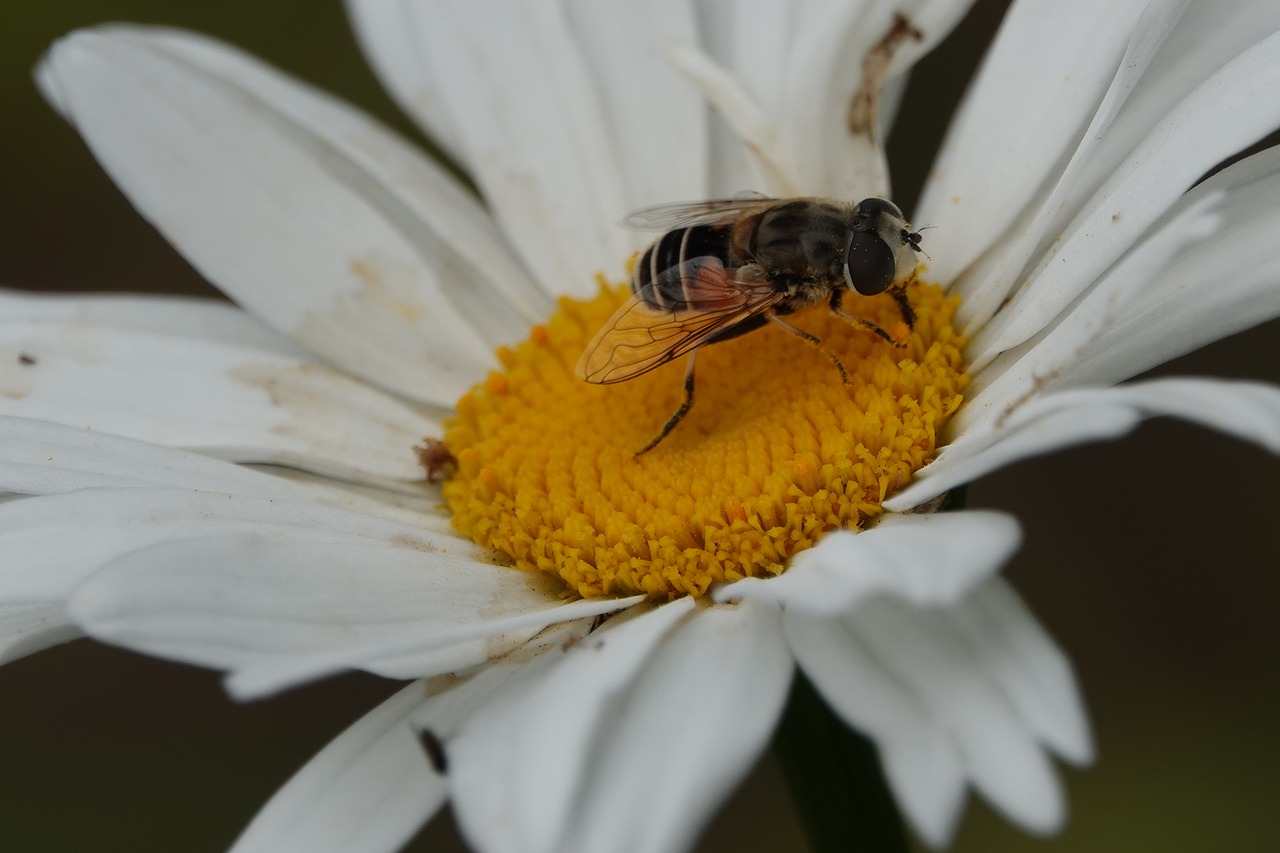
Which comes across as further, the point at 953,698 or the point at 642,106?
the point at 642,106

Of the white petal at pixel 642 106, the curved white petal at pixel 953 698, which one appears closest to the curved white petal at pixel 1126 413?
the curved white petal at pixel 953 698

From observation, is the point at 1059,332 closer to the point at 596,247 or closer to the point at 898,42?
the point at 898,42

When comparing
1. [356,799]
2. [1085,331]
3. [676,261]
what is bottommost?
[356,799]

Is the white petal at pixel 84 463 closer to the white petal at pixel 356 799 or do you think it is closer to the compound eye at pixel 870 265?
the white petal at pixel 356 799

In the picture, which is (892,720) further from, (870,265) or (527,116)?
(527,116)

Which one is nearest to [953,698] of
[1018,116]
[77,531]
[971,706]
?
[971,706]

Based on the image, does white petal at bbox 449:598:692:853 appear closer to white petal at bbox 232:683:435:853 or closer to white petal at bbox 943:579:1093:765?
white petal at bbox 232:683:435:853

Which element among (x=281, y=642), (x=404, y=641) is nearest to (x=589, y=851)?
(x=404, y=641)
